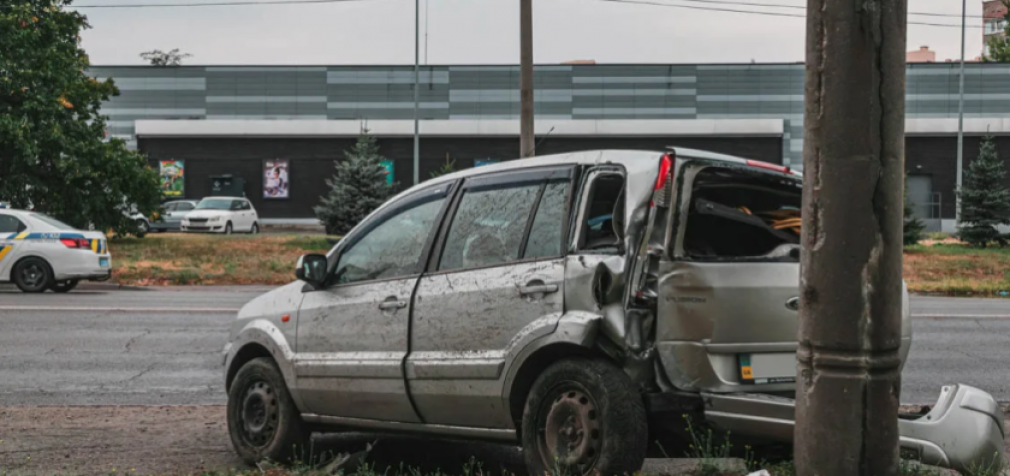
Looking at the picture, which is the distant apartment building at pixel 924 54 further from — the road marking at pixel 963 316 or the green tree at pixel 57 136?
the road marking at pixel 963 316

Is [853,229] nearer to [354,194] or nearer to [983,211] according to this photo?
[354,194]

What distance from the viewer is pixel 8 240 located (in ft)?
67.7

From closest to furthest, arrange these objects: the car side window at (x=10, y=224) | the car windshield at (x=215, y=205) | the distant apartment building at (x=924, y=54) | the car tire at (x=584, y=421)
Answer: the car tire at (x=584, y=421)
the car side window at (x=10, y=224)
the car windshield at (x=215, y=205)
the distant apartment building at (x=924, y=54)

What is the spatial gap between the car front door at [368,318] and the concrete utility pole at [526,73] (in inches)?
→ 567

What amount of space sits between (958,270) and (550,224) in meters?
24.9

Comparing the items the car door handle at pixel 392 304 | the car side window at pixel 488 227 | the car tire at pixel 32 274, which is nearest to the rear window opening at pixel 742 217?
the car side window at pixel 488 227

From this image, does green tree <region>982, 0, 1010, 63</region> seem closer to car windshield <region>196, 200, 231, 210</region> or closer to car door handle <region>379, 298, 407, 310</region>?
car windshield <region>196, 200, 231, 210</region>

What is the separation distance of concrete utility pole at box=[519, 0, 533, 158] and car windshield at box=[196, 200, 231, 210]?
25.2 metres

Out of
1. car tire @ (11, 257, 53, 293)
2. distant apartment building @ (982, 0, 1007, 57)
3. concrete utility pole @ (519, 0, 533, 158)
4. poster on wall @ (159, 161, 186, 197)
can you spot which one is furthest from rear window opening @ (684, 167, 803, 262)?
poster on wall @ (159, 161, 186, 197)

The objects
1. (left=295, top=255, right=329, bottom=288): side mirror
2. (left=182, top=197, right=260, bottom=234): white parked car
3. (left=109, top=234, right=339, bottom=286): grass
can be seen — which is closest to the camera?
(left=295, top=255, right=329, bottom=288): side mirror

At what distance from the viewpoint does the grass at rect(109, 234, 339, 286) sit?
24828 millimetres

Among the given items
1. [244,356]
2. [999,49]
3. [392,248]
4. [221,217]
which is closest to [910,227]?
[221,217]

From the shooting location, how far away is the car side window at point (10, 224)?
2078 cm

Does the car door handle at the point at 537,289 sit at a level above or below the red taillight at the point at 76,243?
above
